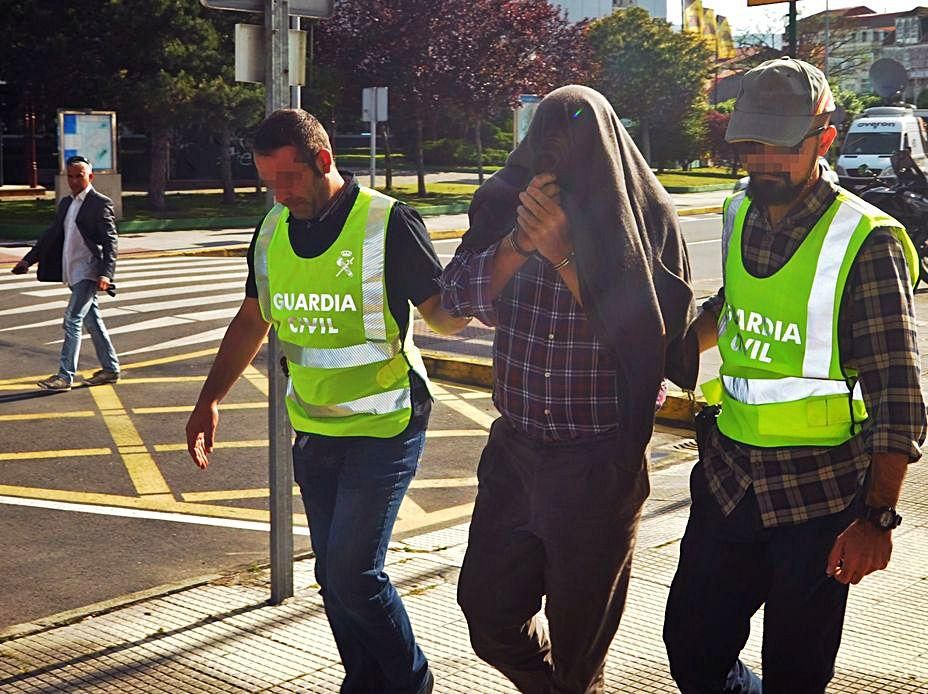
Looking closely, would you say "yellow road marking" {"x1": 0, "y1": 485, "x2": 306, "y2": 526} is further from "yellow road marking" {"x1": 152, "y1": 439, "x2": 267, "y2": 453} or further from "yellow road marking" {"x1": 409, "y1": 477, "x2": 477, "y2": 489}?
"yellow road marking" {"x1": 152, "y1": 439, "x2": 267, "y2": 453}

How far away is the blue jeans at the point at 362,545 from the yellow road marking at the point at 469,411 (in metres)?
5.08

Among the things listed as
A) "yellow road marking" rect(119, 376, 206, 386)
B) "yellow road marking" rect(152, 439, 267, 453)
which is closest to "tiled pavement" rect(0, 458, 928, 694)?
"yellow road marking" rect(152, 439, 267, 453)

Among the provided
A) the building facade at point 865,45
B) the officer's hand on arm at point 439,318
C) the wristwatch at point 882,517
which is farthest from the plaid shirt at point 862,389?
the building facade at point 865,45

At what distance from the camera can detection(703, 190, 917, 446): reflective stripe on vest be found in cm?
313

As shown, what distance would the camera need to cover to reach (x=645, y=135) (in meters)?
50.0

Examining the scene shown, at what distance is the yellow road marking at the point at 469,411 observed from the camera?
30.5 feet

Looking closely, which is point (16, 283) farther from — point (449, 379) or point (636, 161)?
point (636, 161)

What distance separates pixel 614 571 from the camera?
3.45m

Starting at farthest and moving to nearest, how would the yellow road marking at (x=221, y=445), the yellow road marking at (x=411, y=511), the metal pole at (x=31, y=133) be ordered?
the metal pole at (x=31, y=133)
the yellow road marking at (x=221, y=445)
the yellow road marking at (x=411, y=511)

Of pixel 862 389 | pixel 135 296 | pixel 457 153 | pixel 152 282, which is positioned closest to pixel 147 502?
Answer: pixel 862 389

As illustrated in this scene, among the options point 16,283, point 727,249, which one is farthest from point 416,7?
point 727,249

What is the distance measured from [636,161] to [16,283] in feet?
49.0

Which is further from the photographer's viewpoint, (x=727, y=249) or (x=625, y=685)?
(x=625, y=685)

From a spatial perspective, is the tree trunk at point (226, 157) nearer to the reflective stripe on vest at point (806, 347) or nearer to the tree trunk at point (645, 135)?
the tree trunk at point (645, 135)
